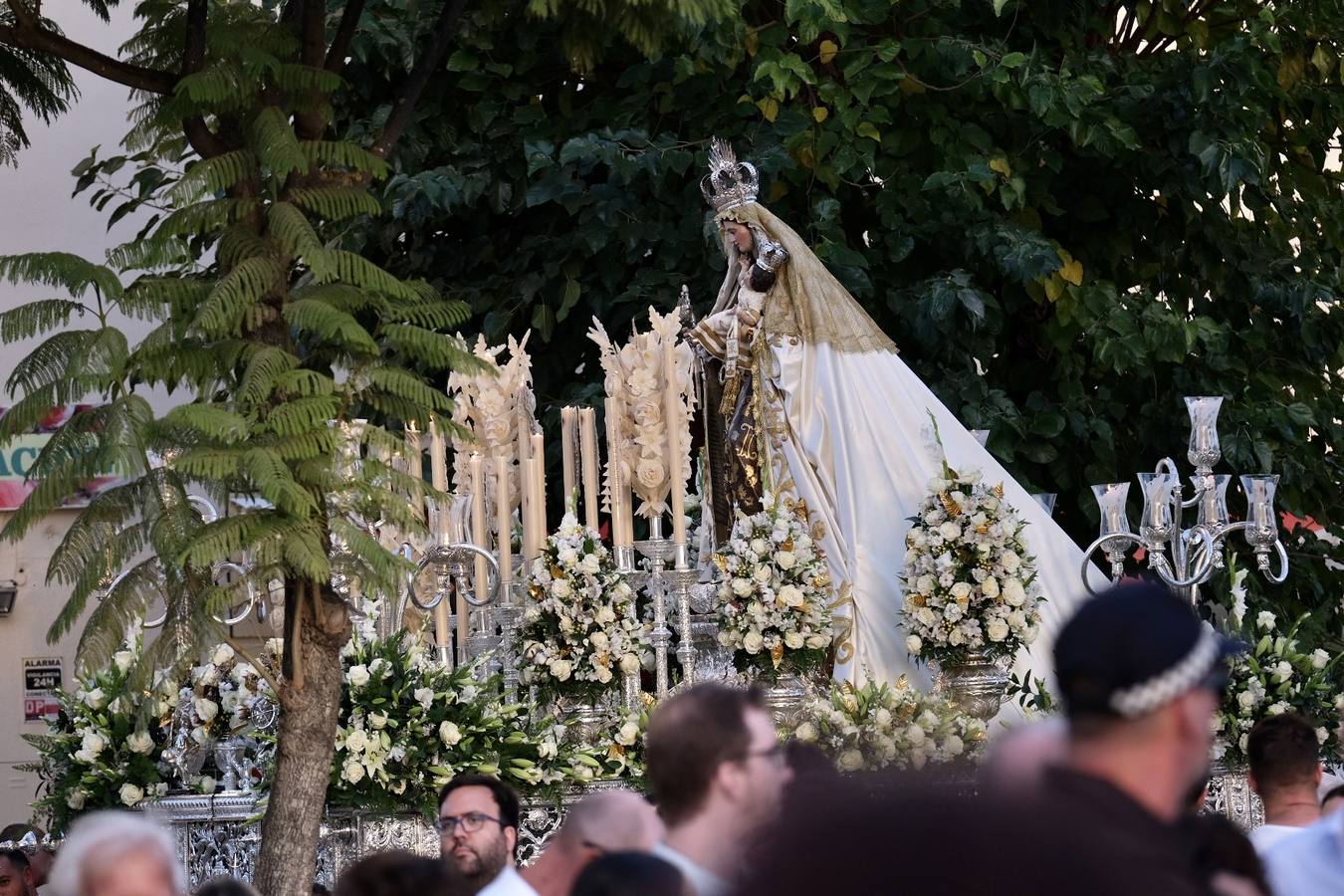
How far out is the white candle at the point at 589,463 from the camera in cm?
822

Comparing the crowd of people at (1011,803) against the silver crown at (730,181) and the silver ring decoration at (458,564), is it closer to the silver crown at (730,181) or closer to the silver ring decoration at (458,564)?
the silver ring decoration at (458,564)

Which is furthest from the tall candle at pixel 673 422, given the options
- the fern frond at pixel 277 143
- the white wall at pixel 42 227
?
the white wall at pixel 42 227

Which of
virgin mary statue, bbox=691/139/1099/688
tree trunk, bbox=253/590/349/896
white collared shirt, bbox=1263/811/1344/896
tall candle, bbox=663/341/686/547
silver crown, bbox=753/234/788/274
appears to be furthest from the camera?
silver crown, bbox=753/234/788/274

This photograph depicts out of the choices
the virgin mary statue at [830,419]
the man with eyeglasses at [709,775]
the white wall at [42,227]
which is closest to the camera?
the man with eyeglasses at [709,775]

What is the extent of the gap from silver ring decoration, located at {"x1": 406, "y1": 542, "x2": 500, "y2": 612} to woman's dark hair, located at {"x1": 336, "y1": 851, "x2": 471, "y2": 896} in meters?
4.31

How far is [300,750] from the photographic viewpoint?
5.80 meters

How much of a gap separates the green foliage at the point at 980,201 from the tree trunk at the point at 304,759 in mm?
6368

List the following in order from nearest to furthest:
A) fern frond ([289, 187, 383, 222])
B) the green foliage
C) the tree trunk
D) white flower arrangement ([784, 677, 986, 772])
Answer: the tree trunk < fern frond ([289, 187, 383, 222]) < white flower arrangement ([784, 677, 986, 772]) < the green foliage

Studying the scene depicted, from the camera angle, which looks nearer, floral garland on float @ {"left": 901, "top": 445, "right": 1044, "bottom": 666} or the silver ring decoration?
the silver ring decoration

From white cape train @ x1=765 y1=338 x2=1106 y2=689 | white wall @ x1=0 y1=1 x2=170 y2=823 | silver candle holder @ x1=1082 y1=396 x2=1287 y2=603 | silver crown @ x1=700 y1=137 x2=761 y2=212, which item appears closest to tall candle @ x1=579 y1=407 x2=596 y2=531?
white cape train @ x1=765 y1=338 x2=1106 y2=689

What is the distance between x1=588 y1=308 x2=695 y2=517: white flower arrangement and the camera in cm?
833

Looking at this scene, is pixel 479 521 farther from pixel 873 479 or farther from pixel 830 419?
pixel 873 479

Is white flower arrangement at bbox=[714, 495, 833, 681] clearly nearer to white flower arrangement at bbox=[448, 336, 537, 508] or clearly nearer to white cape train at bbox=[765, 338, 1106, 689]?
white cape train at bbox=[765, 338, 1106, 689]

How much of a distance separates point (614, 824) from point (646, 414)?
5.43 metres
